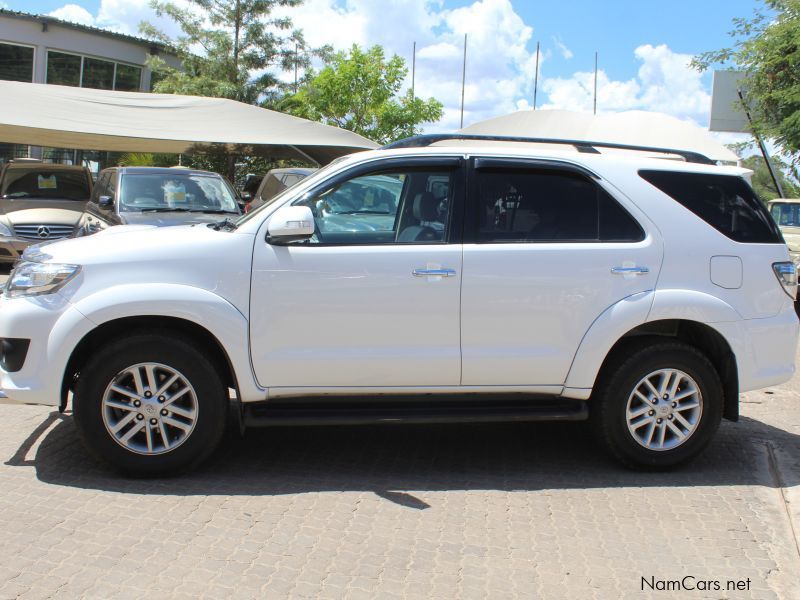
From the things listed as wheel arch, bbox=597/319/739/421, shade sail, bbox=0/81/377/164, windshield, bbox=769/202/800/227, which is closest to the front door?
wheel arch, bbox=597/319/739/421

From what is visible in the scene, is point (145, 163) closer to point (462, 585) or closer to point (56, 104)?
point (56, 104)

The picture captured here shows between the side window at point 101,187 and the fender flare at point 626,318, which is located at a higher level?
the side window at point 101,187

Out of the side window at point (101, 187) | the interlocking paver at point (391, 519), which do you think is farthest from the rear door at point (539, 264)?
the side window at point (101, 187)

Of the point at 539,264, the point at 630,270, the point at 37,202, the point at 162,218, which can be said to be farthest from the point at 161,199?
the point at 630,270

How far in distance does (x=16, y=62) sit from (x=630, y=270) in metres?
24.2

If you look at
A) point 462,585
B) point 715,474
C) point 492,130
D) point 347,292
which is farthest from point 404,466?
point 492,130

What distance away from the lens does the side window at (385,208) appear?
485 centimetres

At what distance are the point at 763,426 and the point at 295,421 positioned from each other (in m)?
3.84

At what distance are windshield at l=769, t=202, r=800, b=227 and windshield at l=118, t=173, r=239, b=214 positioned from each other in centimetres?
1049

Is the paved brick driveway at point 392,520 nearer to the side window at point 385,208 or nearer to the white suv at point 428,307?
the white suv at point 428,307

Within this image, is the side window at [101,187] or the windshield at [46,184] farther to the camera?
the windshield at [46,184]

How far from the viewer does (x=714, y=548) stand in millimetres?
4090

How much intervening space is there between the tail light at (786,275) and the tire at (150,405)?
3432mm

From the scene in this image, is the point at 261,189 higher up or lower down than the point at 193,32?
lower down
